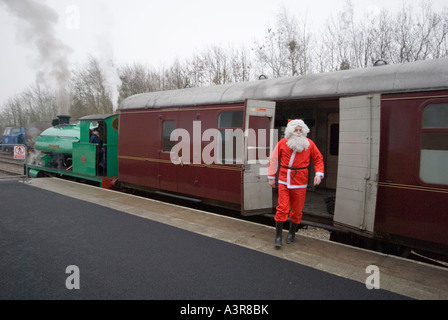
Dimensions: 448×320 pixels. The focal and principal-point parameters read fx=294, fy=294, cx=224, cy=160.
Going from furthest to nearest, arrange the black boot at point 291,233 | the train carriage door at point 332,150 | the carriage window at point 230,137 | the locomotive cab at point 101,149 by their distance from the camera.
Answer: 1. the locomotive cab at point 101,149
2. the train carriage door at point 332,150
3. the carriage window at point 230,137
4. the black boot at point 291,233

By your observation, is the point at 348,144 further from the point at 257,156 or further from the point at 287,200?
the point at 257,156

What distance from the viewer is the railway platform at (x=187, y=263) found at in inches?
129

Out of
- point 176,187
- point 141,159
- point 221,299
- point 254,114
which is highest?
point 254,114

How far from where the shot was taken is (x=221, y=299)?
10.3 feet

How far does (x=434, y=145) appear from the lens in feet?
13.1

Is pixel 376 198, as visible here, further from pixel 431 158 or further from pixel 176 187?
pixel 176 187

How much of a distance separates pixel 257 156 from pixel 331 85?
1909 mm

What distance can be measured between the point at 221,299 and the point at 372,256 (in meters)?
2.42

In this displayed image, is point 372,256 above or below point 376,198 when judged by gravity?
below

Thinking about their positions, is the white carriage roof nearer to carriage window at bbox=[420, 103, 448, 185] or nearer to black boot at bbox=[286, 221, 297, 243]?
carriage window at bbox=[420, 103, 448, 185]

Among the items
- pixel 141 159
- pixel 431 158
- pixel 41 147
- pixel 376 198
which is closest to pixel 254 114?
pixel 376 198

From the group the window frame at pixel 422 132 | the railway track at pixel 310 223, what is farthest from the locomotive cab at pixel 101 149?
the window frame at pixel 422 132

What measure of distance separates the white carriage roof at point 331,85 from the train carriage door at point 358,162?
13.4 inches

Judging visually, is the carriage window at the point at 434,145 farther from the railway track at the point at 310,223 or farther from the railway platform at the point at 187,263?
the railway track at the point at 310,223
